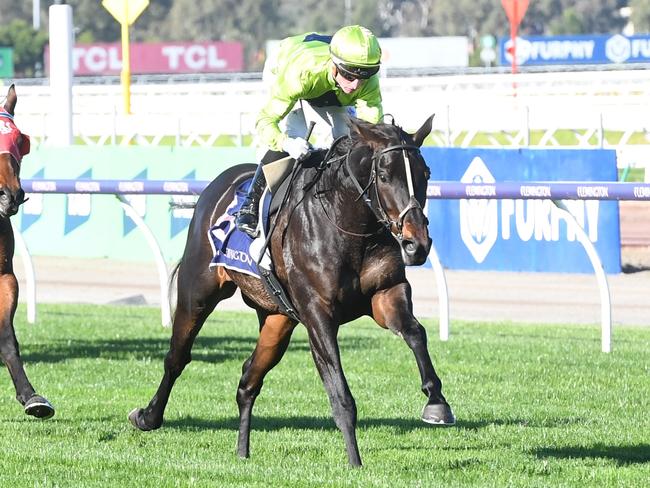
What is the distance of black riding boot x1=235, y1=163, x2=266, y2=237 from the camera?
22.3 feet

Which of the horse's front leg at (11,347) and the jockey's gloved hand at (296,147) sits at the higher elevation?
the jockey's gloved hand at (296,147)

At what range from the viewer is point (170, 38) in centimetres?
9975

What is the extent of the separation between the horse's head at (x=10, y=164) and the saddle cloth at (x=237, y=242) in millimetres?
959

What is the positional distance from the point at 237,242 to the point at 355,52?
1185 millimetres

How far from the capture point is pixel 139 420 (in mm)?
7449

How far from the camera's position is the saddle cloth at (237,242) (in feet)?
22.1

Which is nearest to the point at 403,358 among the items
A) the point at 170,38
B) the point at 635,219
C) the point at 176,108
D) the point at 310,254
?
the point at 310,254

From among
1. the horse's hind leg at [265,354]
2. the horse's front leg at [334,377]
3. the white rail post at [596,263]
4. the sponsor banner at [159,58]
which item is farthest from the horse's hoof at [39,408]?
the sponsor banner at [159,58]

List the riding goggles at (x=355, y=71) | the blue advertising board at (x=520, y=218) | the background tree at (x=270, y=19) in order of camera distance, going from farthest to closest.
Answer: the background tree at (x=270, y=19) < the blue advertising board at (x=520, y=218) < the riding goggles at (x=355, y=71)

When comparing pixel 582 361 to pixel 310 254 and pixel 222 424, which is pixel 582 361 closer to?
pixel 222 424

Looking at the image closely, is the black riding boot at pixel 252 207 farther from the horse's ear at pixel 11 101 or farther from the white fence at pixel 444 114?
the white fence at pixel 444 114

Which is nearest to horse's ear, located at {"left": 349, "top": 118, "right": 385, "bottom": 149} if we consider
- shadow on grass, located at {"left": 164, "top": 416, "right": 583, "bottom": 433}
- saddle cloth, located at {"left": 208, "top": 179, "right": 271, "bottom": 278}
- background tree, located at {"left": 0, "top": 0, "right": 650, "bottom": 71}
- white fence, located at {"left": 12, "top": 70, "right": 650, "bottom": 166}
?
saddle cloth, located at {"left": 208, "top": 179, "right": 271, "bottom": 278}

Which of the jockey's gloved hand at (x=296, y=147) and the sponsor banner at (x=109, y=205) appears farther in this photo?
the sponsor banner at (x=109, y=205)

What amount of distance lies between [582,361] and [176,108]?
804 inches
